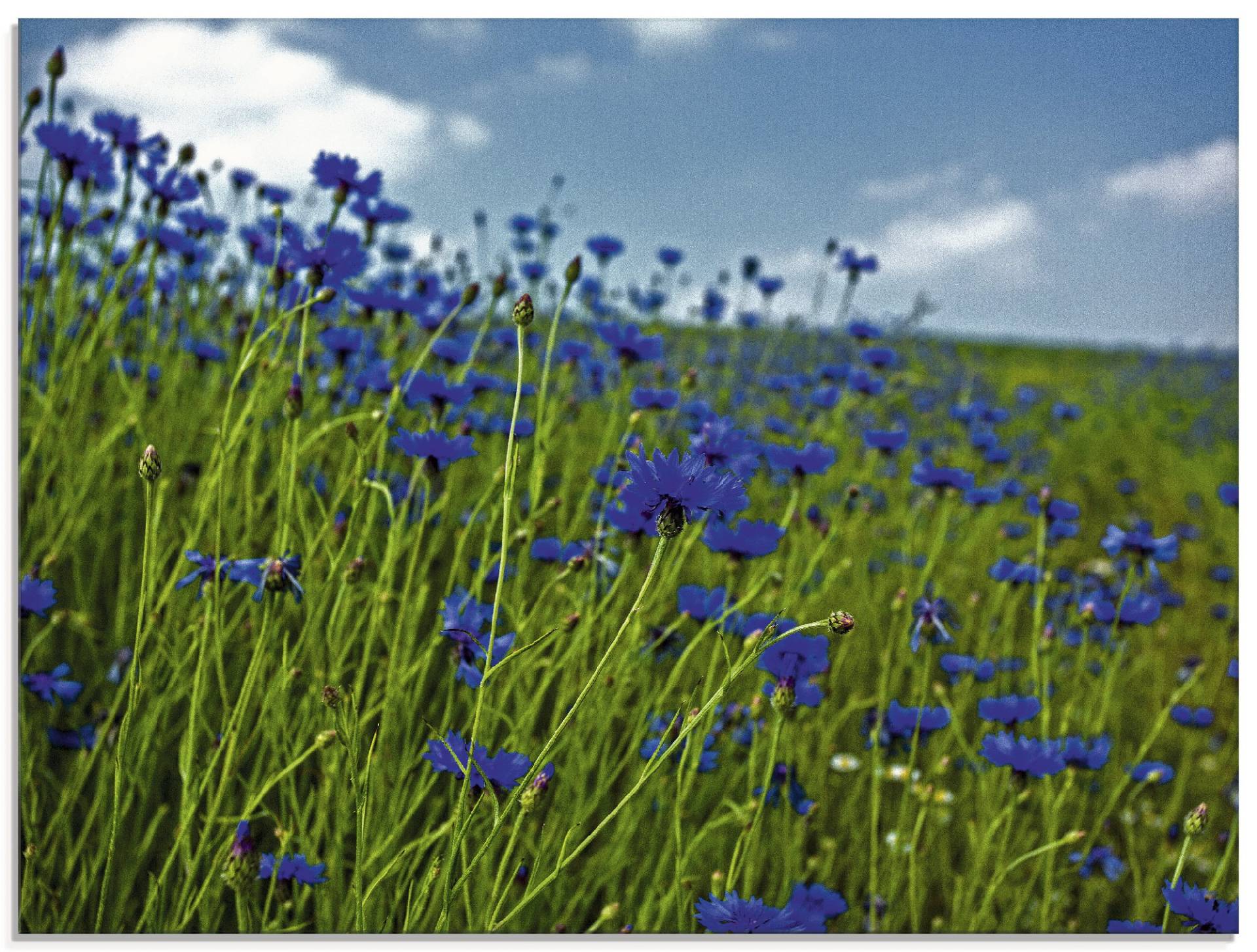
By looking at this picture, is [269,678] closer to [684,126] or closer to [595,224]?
[595,224]

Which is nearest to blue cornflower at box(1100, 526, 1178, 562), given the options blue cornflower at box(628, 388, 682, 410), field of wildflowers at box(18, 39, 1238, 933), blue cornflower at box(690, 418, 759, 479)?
field of wildflowers at box(18, 39, 1238, 933)

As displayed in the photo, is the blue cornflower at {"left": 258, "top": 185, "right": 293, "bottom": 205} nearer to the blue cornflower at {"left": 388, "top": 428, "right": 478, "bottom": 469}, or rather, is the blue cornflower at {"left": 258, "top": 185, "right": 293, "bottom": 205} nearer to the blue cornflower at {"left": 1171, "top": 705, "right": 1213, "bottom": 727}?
the blue cornflower at {"left": 388, "top": 428, "right": 478, "bottom": 469}

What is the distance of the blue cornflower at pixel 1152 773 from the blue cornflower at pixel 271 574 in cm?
97

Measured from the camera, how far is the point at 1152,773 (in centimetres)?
107

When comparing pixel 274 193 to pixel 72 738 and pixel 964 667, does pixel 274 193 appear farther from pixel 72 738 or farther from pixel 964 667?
pixel 964 667

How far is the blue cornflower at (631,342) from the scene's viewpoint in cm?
141

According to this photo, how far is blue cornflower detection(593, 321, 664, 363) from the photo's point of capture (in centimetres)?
141

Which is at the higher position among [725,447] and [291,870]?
[725,447]

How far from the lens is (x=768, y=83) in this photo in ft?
4.70

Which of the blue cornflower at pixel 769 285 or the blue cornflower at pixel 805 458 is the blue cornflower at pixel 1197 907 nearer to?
the blue cornflower at pixel 805 458

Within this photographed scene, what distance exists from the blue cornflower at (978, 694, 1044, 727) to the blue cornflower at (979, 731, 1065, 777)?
0.08 metres

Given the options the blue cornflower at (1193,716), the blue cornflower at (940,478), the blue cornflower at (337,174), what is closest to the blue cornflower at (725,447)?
the blue cornflower at (940,478)

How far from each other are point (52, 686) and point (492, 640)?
764mm

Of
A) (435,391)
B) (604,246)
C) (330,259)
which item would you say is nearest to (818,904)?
(435,391)
